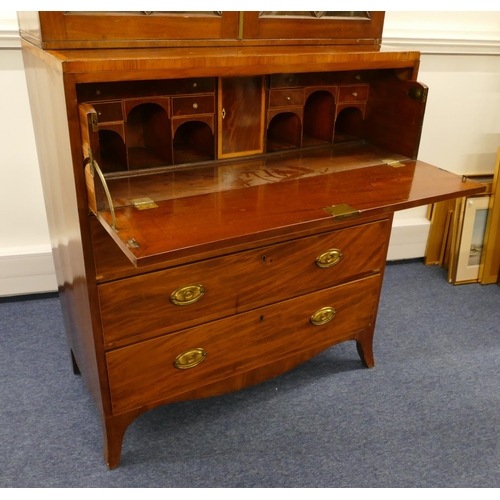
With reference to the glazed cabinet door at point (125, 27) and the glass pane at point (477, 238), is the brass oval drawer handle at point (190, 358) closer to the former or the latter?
the glazed cabinet door at point (125, 27)

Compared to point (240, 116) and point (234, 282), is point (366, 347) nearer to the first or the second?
point (234, 282)

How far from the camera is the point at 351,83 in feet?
5.50

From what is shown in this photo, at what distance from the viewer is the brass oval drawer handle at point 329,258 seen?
1.57 m

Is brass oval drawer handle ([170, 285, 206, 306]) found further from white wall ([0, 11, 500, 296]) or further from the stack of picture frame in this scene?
the stack of picture frame

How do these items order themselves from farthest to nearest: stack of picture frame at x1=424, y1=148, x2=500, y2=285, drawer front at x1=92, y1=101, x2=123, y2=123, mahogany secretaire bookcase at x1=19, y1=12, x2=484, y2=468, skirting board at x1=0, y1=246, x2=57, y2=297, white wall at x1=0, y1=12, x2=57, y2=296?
stack of picture frame at x1=424, y1=148, x2=500, y2=285
skirting board at x1=0, y1=246, x2=57, y2=297
white wall at x1=0, y1=12, x2=57, y2=296
drawer front at x1=92, y1=101, x2=123, y2=123
mahogany secretaire bookcase at x1=19, y1=12, x2=484, y2=468

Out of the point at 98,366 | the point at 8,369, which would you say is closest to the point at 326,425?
the point at 98,366

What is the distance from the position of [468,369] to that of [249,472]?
3.16 ft

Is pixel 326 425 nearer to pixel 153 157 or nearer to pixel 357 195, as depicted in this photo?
pixel 357 195

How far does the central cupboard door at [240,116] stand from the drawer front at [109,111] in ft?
0.94

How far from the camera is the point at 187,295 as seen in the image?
1395 mm

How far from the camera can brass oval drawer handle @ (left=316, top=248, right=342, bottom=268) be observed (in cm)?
157

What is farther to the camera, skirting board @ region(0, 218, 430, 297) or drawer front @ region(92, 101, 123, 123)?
skirting board @ region(0, 218, 430, 297)

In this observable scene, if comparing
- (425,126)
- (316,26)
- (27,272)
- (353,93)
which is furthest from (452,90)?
(27,272)

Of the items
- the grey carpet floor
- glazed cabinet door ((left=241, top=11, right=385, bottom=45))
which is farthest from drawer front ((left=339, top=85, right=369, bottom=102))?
the grey carpet floor
